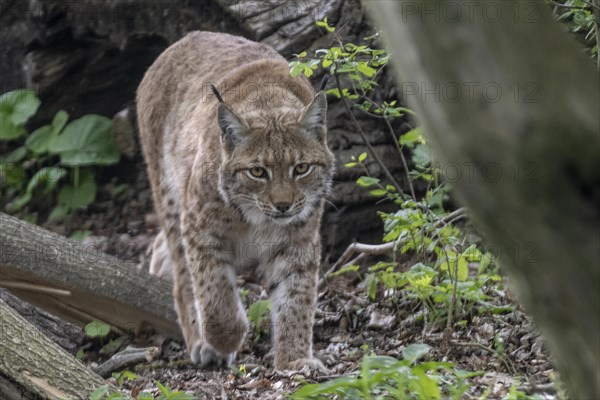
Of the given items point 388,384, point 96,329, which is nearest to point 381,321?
point 96,329

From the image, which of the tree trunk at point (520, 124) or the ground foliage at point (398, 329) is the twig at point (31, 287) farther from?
the tree trunk at point (520, 124)

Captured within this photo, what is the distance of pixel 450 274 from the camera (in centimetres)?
535

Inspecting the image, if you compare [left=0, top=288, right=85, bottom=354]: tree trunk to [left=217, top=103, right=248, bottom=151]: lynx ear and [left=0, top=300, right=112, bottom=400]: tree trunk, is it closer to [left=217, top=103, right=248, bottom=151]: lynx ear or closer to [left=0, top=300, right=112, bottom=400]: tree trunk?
[left=217, top=103, right=248, bottom=151]: lynx ear

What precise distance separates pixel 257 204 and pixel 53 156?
15.2ft

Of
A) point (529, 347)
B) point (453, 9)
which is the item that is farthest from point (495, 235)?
point (529, 347)

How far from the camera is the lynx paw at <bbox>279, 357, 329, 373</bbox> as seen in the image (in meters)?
5.29

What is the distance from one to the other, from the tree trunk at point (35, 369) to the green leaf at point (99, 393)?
141mm

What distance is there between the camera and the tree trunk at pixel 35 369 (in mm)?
3643

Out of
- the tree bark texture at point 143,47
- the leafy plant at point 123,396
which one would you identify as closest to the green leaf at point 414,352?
the leafy plant at point 123,396

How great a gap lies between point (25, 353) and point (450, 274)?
8.16 ft

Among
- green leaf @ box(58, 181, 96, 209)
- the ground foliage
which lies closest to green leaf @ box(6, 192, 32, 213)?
green leaf @ box(58, 181, 96, 209)

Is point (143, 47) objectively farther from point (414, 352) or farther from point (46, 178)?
point (414, 352)

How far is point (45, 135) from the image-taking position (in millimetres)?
9320

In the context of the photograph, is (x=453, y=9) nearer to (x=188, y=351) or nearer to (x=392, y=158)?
(x=188, y=351)
